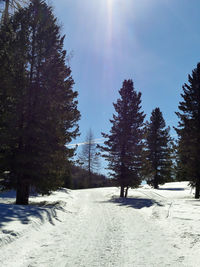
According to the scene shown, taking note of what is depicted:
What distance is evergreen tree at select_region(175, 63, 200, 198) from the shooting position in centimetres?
2036

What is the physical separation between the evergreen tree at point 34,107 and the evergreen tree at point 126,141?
9.87 metres

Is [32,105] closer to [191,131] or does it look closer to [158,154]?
[191,131]

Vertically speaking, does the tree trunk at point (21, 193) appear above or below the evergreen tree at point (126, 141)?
below

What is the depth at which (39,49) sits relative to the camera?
44.1ft

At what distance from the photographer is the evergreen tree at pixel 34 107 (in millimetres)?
12078

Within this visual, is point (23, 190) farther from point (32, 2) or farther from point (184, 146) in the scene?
point (184, 146)

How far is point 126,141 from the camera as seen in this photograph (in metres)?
22.7

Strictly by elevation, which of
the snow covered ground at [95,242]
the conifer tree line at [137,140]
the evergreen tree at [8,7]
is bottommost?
the snow covered ground at [95,242]

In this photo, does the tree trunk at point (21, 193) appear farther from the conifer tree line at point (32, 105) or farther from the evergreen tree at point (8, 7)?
the evergreen tree at point (8, 7)

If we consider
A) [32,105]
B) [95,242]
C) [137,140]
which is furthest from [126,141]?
[95,242]

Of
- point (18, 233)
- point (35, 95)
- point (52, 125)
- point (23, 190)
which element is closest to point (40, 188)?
point (23, 190)

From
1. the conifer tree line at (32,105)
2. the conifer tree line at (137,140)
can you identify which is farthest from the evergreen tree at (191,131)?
the conifer tree line at (32,105)

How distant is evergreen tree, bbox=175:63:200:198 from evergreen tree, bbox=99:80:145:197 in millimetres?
4016

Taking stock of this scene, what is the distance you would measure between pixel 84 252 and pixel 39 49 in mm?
11838
